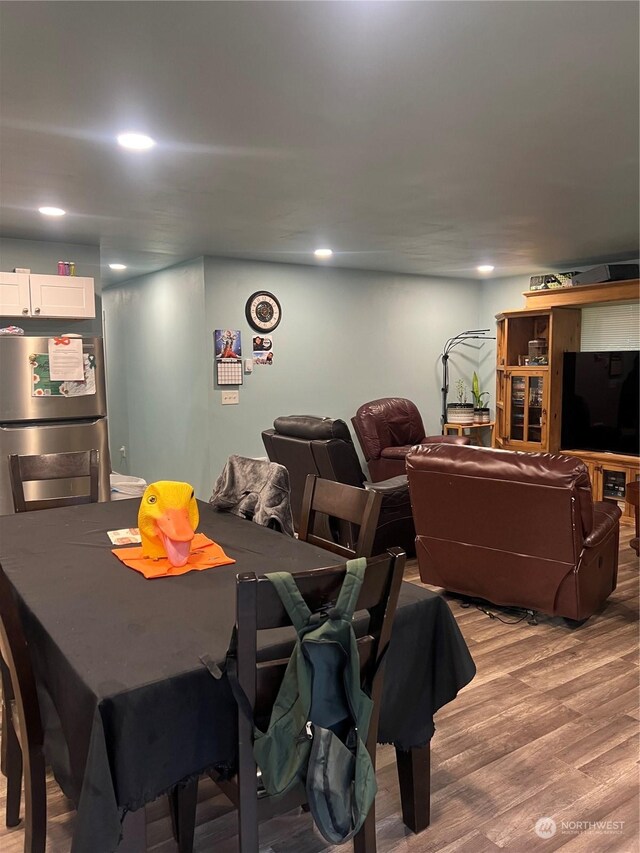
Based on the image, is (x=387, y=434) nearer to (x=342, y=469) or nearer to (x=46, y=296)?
(x=342, y=469)

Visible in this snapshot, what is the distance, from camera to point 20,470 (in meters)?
3.01

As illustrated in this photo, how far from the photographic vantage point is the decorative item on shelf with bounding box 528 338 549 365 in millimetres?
6570

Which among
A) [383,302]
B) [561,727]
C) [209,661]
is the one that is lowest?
[561,727]

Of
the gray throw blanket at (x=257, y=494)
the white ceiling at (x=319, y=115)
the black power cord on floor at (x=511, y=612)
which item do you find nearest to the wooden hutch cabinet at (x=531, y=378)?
the white ceiling at (x=319, y=115)

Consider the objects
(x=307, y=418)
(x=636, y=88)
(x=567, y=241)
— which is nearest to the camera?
(x=636, y=88)

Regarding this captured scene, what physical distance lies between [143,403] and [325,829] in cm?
622

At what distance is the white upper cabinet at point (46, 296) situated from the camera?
176 inches

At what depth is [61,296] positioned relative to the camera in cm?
467

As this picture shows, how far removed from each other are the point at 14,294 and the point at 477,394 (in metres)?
5.12

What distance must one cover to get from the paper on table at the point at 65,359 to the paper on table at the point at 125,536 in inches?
98.2

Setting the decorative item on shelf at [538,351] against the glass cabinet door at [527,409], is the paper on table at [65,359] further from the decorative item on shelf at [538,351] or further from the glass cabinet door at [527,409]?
the decorative item on shelf at [538,351]

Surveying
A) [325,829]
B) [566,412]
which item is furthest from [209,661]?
[566,412]

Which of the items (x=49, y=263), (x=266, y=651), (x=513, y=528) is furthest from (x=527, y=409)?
(x=266, y=651)

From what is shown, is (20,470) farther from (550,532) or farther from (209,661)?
(550,532)
